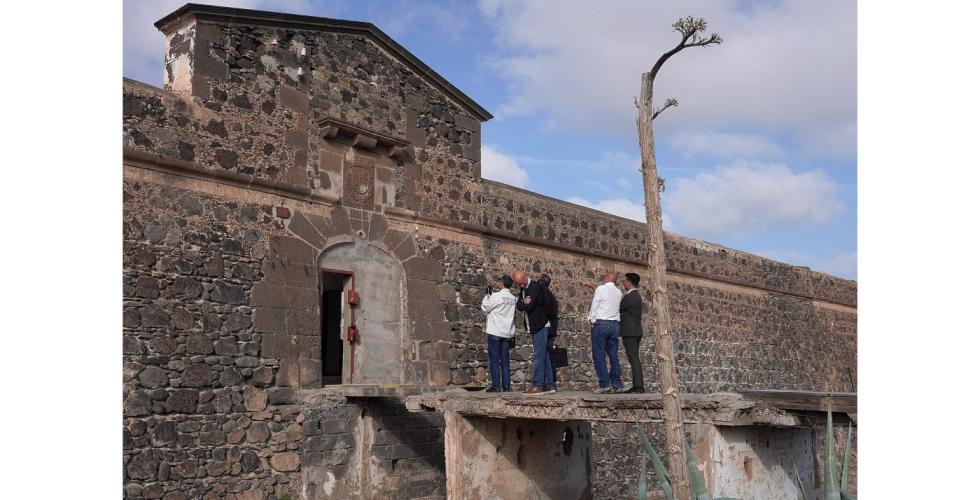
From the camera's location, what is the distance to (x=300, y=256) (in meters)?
8.95

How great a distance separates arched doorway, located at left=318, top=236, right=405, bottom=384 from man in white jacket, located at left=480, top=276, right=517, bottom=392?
1.13 metres

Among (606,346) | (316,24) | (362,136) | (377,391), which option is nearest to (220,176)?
(362,136)

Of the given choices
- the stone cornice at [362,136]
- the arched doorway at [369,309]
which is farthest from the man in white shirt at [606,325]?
the stone cornice at [362,136]

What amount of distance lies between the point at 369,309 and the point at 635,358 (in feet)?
9.52

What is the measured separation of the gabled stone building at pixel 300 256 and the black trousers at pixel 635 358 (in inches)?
86.8

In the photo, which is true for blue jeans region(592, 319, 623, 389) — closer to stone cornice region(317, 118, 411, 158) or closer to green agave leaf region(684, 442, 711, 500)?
stone cornice region(317, 118, 411, 158)

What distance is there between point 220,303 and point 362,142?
2431mm

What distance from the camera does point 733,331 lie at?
16.3m

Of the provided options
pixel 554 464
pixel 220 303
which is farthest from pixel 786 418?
pixel 220 303

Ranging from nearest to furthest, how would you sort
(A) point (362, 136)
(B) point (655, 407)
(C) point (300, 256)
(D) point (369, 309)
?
1. (B) point (655, 407)
2. (C) point (300, 256)
3. (A) point (362, 136)
4. (D) point (369, 309)

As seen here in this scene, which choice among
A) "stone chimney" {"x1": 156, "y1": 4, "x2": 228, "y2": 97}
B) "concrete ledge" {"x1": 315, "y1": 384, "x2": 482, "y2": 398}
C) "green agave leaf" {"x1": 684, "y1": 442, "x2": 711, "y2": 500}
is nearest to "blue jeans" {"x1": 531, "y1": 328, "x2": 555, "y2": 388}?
"concrete ledge" {"x1": 315, "y1": 384, "x2": 482, "y2": 398}

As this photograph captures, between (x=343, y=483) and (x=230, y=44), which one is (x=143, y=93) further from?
(x=343, y=483)

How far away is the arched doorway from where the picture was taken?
9.38 metres

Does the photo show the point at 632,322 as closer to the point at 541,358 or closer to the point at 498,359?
the point at 541,358
